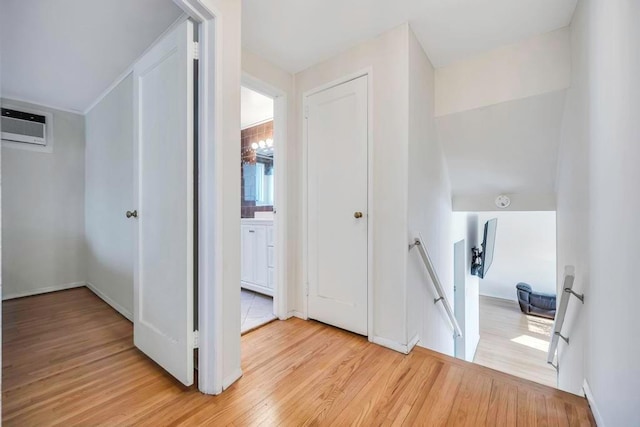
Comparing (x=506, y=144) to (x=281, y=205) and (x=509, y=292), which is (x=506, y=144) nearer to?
(x=281, y=205)

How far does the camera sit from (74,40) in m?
2.08

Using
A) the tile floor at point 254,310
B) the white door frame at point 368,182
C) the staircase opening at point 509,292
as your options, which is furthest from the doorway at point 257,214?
the staircase opening at point 509,292

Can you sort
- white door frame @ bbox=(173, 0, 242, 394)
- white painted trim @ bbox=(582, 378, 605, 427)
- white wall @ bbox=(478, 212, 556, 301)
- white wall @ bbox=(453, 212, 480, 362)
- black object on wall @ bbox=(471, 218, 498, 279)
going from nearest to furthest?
white painted trim @ bbox=(582, 378, 605, 427) → white door frame @ bbox=(173, 0, 242, 394) → white wall @ bbox=(453, 212, 480, 362) → black object on wall @ bbox=(471, 218, 498, 279) → white wall @ bbox=(478, 212, 556, 301)

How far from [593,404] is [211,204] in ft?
7.16

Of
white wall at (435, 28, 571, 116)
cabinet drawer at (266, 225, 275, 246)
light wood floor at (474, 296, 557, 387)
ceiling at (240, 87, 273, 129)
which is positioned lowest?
light wood floor at (474, 296, 557, 387)

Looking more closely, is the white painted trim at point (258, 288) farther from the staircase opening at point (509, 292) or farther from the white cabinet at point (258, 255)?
the staircase opening at point (509, 292)

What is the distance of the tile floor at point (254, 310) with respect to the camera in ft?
7.80

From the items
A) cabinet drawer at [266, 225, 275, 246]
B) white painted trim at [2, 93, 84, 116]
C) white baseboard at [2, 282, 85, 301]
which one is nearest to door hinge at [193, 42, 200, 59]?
cabinet drawer at [266, 225, 275, 246]

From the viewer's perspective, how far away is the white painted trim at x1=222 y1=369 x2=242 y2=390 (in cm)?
151

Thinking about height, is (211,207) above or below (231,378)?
above

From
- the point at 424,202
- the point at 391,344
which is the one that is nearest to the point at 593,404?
the point at 391,344

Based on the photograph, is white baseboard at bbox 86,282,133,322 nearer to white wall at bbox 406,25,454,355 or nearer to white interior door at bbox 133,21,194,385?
white interior door at bbox 133,21,194,385

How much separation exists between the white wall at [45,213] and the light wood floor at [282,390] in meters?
1.35

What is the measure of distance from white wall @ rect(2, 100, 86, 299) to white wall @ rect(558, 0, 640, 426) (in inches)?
188
